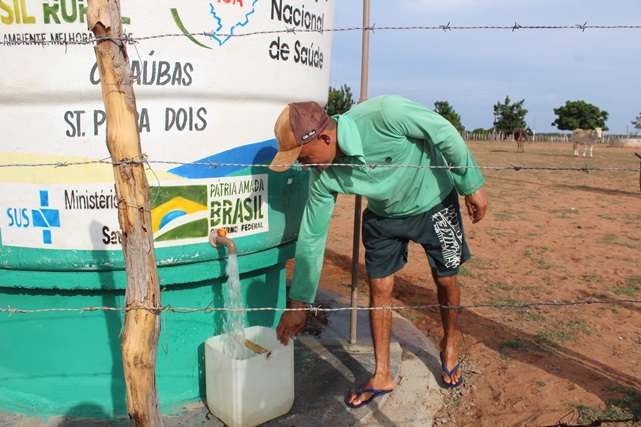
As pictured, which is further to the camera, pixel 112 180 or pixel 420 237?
pixel 420 237

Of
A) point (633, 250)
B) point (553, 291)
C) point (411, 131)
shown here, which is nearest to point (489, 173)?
point (633, 250)

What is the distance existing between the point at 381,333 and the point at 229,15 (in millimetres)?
1809

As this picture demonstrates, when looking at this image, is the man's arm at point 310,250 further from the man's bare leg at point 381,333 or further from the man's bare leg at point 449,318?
the man's bare leg at point 449,318

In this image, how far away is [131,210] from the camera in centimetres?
171

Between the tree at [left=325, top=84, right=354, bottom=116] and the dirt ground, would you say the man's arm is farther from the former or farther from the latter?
the tree at [left=325, top=84, right=354, bottom=116]

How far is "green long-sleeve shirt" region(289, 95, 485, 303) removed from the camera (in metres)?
2.51

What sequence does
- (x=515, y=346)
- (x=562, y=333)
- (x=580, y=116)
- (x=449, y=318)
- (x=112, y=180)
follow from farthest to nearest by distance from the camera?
1. (x=580, y=116)
2. (x=562, y=333)
3. (x=515, y=346)
4. (x=449, y=318)
5. (x=112, y=180)

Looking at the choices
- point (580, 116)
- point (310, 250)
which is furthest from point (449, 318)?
point (580, 116)

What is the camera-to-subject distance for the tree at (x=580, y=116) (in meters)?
52.1

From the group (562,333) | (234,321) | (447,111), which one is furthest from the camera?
(447,111)

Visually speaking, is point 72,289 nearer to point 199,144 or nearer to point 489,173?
point 199,144

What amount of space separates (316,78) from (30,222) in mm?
1702

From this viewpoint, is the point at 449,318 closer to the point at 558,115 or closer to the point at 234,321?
the point at 234,321

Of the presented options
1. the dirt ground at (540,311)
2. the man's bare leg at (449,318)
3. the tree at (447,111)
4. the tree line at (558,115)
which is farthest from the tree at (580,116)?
the man's bare leg at (449,318)
